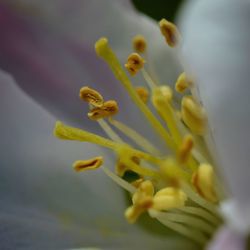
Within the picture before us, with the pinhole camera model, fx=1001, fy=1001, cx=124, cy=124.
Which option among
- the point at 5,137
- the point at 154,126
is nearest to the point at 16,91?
the point at 5,137

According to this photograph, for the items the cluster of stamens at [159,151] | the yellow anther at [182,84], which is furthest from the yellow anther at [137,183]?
the yellow anther at [182,84]

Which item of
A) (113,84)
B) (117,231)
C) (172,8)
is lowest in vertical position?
(117,231)

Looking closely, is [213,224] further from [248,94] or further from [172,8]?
[172,8]

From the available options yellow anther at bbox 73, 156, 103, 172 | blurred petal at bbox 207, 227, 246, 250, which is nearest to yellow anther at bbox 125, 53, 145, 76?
yellow anther at bbox 73, 156, 103, 172

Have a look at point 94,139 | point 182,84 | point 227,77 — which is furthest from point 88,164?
point 227,77

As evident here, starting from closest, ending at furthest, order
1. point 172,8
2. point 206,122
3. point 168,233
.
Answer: point 206,122, point 168,233, point 172,8

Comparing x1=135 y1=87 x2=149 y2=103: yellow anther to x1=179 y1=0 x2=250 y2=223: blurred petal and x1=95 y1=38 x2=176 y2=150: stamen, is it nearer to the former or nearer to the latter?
x1=95 y1=38 x2=176 y2=150: stamen

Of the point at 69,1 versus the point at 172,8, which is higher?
the point at 172,8

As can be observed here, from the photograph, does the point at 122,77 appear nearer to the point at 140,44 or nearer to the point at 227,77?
the point at 140,44
